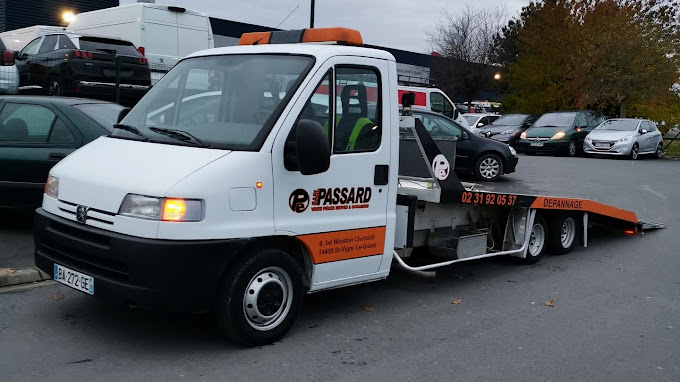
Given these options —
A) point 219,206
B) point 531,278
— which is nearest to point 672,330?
point 531,278

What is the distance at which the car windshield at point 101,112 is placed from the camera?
299 inches

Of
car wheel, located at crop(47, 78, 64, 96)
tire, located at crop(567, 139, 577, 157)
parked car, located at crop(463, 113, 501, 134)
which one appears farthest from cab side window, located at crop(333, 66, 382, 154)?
parked car, located at crop(463, 113, 501, 134)

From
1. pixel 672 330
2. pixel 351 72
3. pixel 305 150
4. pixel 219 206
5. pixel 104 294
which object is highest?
pixel 351 72

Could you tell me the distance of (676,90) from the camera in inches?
1259

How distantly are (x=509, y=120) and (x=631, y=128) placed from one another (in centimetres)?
473

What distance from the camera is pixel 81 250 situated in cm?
468

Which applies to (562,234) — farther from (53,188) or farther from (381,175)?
(53,188)

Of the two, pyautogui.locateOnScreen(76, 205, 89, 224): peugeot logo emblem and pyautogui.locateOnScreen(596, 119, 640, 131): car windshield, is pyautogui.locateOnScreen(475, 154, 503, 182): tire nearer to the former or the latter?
pyautogui.locateOnScreen(596, 119, 640, 131): car windshield

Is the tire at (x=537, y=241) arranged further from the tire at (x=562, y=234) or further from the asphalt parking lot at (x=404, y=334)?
the asphalt parking lot at (x=404, y=334)

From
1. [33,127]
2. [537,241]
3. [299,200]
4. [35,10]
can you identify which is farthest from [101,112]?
[35,10]

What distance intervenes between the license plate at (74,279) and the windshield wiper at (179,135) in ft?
3.79

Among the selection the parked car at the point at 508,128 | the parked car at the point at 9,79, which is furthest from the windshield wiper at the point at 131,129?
the parked car at the point at 508,128

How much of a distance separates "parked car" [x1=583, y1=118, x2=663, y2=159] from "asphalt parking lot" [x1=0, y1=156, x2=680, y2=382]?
17.0 meters

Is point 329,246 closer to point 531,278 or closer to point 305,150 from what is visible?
point 305,150
